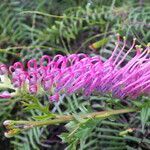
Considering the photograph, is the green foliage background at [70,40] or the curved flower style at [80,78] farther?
the green foliage background at [70,40]

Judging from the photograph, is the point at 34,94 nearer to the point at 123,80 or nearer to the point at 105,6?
the point at 123,80

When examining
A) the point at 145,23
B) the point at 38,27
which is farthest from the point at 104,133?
the point at 38,27

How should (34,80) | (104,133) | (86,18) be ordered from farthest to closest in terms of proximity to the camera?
(86,18), (104,133), (34,80)

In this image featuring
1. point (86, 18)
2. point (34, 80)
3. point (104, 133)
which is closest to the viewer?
point (34, 80)

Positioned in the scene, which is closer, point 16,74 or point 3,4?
point 16,74
